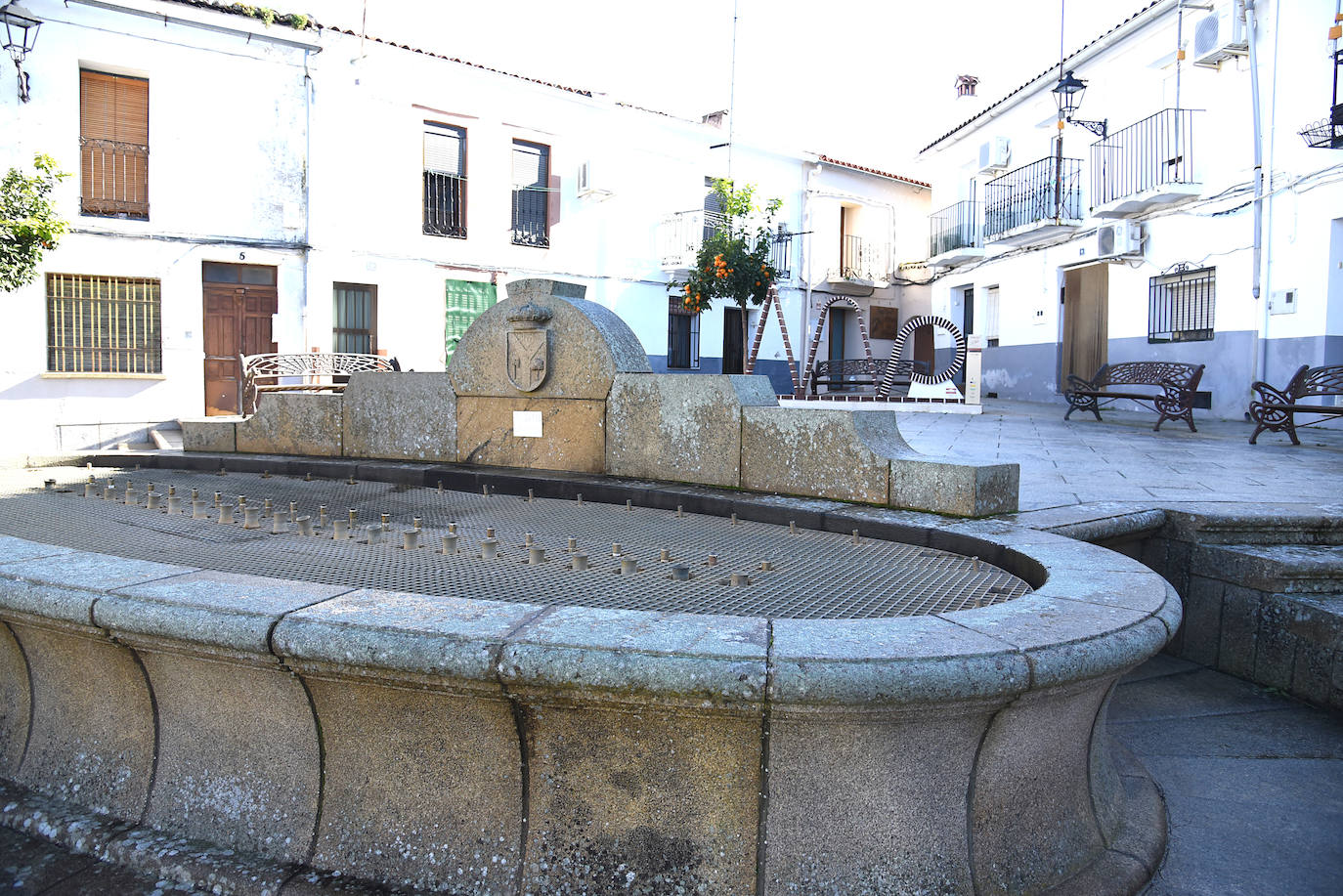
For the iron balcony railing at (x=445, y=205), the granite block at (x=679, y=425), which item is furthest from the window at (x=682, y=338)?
the granite block at (x=679, y=425)

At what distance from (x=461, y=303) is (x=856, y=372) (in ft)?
24.4

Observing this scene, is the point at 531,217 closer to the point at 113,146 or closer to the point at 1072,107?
the point at 113,146

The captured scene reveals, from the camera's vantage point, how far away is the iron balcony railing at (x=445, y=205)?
592 inches

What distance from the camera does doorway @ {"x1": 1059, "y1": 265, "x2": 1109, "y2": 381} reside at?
17.4 metres

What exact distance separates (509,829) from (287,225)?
13095mm

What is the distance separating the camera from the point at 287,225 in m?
13.1

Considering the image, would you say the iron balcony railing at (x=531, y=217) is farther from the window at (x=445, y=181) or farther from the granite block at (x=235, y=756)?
the granite block at (x=235, y=756)

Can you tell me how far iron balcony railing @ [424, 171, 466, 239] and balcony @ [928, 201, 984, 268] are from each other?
1068 cm

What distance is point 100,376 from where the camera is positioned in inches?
465

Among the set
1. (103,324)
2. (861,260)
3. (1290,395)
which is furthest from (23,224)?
(861,260)

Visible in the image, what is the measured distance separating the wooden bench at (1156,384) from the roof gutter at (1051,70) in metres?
5.62

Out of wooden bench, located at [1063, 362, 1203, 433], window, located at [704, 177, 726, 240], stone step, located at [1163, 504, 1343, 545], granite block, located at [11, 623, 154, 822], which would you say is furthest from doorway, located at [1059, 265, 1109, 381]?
granite block, located at [11, 623, 154, 822]

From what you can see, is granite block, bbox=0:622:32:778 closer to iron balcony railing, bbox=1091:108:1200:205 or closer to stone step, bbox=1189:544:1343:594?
stone step, bbox=1189:544:1343:594

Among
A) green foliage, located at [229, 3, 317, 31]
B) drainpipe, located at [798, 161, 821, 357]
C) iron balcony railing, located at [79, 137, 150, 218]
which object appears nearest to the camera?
iron balcony railing, located at [79, 137, 150, 218]
